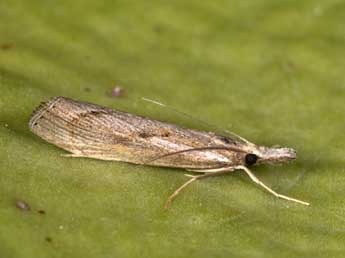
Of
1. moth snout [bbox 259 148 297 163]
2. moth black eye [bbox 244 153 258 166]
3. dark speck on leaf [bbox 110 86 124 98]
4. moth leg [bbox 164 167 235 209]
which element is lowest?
moth leg [bbox 164 167 235 209]

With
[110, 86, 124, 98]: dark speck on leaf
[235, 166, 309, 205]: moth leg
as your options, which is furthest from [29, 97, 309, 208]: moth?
[110, 86, 124, 98]: dark speck on leaf

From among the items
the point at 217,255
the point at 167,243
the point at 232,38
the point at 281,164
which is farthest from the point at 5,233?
the point at 232,38

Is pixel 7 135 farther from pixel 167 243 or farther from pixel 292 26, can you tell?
pixel 292 26

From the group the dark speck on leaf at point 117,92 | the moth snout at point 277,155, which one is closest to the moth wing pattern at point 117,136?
the moth snout at point 277,155

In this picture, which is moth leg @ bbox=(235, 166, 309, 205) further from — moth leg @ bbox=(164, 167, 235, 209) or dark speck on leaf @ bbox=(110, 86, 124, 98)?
dark speck on leaf @ bbox=(110, 86, 124, 98)

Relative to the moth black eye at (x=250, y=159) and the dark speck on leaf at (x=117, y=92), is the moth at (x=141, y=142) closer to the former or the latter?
the moth black eye at (x=250, y=159)

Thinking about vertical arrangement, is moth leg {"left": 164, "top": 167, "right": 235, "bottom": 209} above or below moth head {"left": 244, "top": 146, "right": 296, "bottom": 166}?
below

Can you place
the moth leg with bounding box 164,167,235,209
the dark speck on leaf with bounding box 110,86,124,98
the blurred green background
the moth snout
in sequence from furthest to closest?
the dark speck on leaf with bounding box 110,86,124,98 → the moth snout → the moth leg with bounding box 164,167,235,209 → the blurred green background

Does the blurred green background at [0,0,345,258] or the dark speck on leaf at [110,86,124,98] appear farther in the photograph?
the dark speck on leaf at [110,86,124,98]
